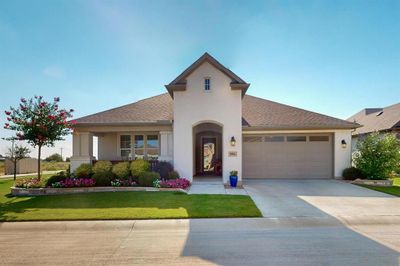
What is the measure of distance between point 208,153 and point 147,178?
5.99 metres

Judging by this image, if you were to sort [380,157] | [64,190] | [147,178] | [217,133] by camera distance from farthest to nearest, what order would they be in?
[217,133]
[380,157]
[147,178]
[64,190]

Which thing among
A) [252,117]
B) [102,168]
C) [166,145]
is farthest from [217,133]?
[102,168]

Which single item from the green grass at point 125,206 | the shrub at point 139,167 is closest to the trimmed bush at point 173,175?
the shrub at point 139,167

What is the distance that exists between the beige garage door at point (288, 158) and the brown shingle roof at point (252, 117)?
95 cm

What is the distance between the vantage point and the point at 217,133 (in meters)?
15.2

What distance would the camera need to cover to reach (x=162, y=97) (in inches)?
656

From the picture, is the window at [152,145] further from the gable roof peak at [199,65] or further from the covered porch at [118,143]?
the gable roof peak at [199,65]

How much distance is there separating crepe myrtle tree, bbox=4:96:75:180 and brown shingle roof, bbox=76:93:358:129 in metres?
1.40

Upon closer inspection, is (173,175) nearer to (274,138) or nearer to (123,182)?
(123,182)

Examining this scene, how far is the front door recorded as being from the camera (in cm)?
1541

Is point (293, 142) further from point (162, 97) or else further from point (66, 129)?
point (66, 129)

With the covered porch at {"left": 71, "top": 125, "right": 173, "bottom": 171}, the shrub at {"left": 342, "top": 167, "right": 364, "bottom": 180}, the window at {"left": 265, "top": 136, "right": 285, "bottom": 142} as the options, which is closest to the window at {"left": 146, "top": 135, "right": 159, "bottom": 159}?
the covered porch at {"left": 71, "top": 125, "right": 173, "bottom": 171}

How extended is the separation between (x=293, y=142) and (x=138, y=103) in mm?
10541

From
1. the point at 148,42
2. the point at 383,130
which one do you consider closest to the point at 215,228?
the point at 148,42
